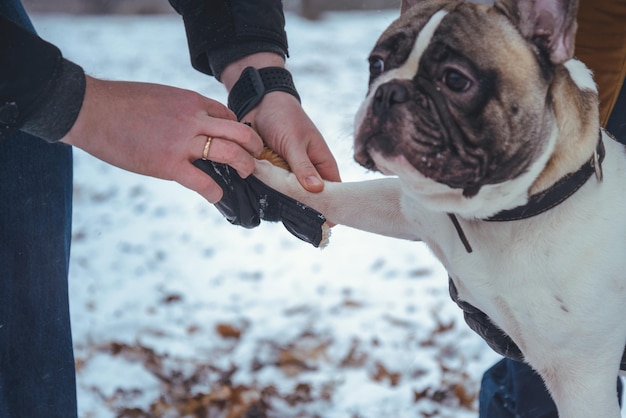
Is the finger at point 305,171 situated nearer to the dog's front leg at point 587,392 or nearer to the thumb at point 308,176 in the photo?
the thumb at point 308,176

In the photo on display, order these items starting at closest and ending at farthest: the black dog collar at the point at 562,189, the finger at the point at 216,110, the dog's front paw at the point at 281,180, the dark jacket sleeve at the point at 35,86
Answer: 1. the dark jacket sleeve at the point at 35,86
2. the black dog collar at the point at 562,189
3. the finger at the point at 216,110
4. the dog's front paw at the point at 281,180

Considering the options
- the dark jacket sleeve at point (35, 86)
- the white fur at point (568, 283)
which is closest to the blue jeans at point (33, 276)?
the dark jacket sleeve at point (35, 86)

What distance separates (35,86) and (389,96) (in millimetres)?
723

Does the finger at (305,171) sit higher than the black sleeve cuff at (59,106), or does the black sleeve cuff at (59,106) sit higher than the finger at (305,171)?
the black sleeve cuff at (59,106)

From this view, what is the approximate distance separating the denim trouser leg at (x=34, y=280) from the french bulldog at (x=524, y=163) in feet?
2.63

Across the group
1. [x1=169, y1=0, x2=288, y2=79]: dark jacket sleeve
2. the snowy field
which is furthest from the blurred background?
[x1=169, y1=0, x2=288, y2=79]: dark jacket sleeve

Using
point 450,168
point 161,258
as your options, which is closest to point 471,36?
point 450,168

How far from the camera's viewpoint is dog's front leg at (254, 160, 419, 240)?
194cm

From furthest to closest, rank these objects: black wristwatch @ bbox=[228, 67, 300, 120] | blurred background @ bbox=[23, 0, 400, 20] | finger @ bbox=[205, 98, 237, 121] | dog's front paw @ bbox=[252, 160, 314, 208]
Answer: blurred background @ bbox=[23, 0, 400, 20] → black wristwatch @ bbox=[228, 67, 300, 120] → dog's front paw @ bbox=[252, 160, 314, 208] → finger @ bbox=[205, 98, 237, 121]

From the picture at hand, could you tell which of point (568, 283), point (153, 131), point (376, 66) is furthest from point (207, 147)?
point (568, 283)

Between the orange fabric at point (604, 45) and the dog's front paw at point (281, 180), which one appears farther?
the dog's front paw at point (281, 180)

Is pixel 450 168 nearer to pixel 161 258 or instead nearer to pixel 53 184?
pixel 53 184

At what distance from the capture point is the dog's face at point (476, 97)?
153 centimetres

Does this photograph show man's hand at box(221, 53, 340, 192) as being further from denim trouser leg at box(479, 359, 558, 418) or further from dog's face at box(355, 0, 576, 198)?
denim trouser leg at box(479, 359, 558, 418)
